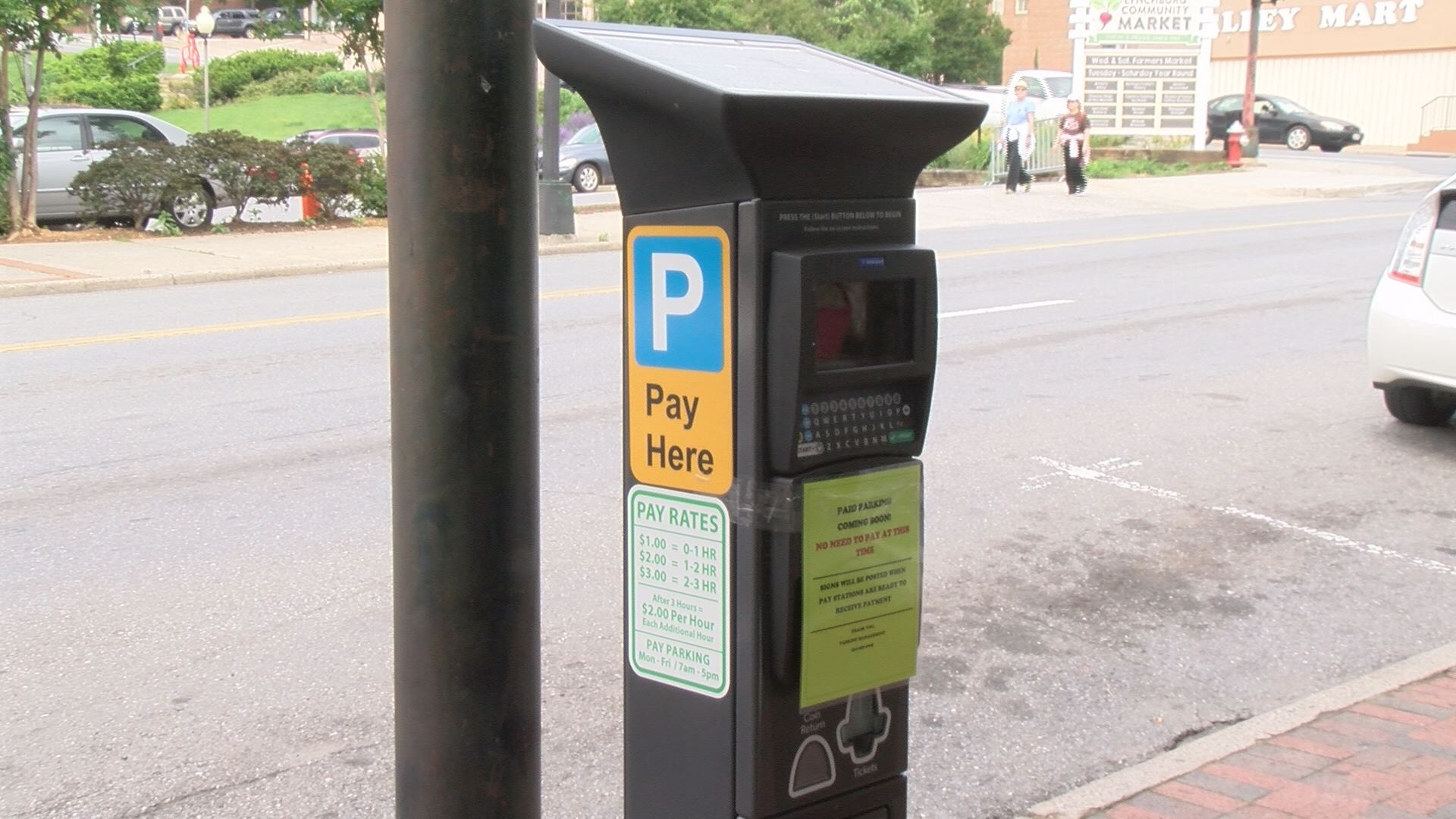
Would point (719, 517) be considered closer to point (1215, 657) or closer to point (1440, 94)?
point (1215, 657)

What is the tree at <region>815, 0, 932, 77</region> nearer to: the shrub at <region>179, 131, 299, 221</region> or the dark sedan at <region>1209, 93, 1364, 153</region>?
the dark sedan at <region>1209, 93, 1364, 153</region>

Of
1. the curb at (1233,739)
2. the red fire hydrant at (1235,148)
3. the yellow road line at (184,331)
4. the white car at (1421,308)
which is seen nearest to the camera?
the curb at (1233,739)

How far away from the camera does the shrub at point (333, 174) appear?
1805 centimetres

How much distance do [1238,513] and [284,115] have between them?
44.6m

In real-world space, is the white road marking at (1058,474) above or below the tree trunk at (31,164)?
below

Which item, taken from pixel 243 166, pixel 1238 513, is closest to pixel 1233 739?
pixel 1238 513

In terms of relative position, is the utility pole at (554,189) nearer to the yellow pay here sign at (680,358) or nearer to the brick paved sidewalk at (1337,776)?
the brick paved sidewalk at (1337,776)

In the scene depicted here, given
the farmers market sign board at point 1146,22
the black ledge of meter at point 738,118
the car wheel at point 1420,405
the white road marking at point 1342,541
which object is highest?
the farmers market sign board at point 1146,22

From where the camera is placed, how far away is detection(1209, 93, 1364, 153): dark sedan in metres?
39.8

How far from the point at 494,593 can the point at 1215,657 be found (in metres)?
3.27

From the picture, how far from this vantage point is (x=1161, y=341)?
429 inches

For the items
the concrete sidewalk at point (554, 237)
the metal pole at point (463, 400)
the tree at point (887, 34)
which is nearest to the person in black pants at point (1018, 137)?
the concrete sidewalk at point (554, 237)

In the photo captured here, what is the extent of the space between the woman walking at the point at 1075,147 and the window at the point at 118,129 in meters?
14.2

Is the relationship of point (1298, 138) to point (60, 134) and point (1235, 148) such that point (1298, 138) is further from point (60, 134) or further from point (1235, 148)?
point (60, 134)
